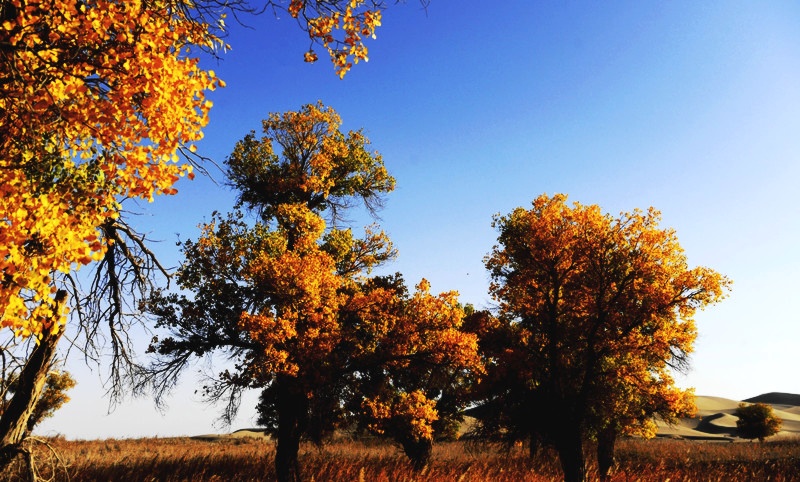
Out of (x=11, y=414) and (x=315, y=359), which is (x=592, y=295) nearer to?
(x=315, y=359)

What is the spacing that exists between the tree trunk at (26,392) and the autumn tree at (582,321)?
590 inches

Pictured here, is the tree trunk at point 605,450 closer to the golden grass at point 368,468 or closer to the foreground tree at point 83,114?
the golden grass at point 368,468

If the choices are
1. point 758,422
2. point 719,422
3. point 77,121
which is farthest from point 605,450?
point 719,422

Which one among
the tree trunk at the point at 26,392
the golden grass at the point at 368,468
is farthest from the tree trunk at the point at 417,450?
the tree trunk at the point at 26,392

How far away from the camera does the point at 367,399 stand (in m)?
17.0

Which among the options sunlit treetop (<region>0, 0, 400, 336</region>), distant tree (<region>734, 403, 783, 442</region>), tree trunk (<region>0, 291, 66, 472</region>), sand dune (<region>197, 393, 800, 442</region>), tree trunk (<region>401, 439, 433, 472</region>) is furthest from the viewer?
sand dune (<region>197, 393, 800, 442</region>)

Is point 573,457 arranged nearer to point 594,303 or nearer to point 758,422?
point 594,303

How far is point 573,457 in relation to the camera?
16.8 meters

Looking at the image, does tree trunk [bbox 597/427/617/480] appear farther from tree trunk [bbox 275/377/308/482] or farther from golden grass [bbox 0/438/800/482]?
tree trunk [bbox 275/377/308/482]

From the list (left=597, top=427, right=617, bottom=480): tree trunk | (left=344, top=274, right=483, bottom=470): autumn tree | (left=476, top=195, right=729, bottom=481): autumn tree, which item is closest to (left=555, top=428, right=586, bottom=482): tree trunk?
(left=476, top=195, right=729, bottom=481): autumn tree

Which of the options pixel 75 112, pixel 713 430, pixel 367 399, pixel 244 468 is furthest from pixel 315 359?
pixel 713 430

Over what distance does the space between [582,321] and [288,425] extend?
11991mm

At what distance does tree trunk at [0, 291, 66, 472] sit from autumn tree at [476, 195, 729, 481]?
15.0 metres

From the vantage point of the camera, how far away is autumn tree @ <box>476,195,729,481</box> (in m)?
17.3
